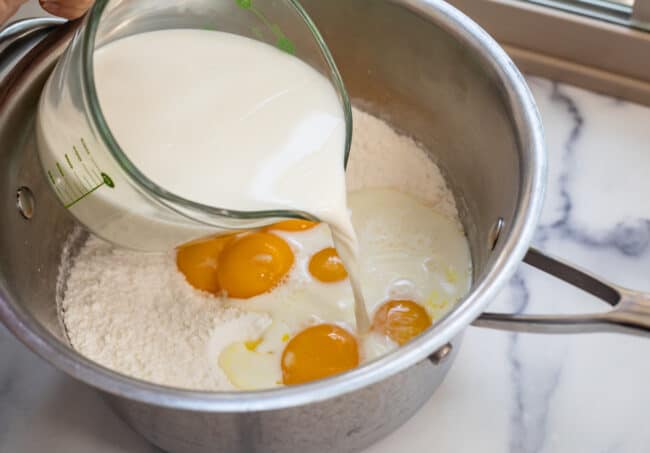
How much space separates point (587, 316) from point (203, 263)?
70cm

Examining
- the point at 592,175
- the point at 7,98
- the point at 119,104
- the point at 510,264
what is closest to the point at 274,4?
the point at 119,104

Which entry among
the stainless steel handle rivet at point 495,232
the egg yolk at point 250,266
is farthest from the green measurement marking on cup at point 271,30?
the stainless steel handle rivet at point 495,232

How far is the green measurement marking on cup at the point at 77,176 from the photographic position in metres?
1.10

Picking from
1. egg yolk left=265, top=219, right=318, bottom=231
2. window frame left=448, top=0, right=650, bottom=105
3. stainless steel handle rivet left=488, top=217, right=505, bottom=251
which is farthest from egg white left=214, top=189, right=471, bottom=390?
window frame left=448, top=0, right=650, bottom=105

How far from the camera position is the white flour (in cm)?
133

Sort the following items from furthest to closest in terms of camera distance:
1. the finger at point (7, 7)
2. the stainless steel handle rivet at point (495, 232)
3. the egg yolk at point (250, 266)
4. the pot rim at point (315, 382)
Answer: the egg yolk at point (250, 266) → the stainless steel handle rivet at point (495, 232) → the finger at point (7, 7) → the pot rim at point (315, 382)

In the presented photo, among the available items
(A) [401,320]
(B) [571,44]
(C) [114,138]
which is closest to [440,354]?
(A) [401,320]

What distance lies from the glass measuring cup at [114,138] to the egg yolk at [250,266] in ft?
0.47

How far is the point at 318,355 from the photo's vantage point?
1.32 m

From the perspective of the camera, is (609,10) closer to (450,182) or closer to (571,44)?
(571,44)

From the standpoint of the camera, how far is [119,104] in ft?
3.78

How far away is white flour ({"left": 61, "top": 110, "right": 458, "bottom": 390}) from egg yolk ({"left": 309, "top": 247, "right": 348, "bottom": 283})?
0.13 meters

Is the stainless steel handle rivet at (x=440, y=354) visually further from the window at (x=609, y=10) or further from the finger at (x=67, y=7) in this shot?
the window at (x=609, y=10)

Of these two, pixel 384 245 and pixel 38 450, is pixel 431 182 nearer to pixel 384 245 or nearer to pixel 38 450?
pixel 384 245
